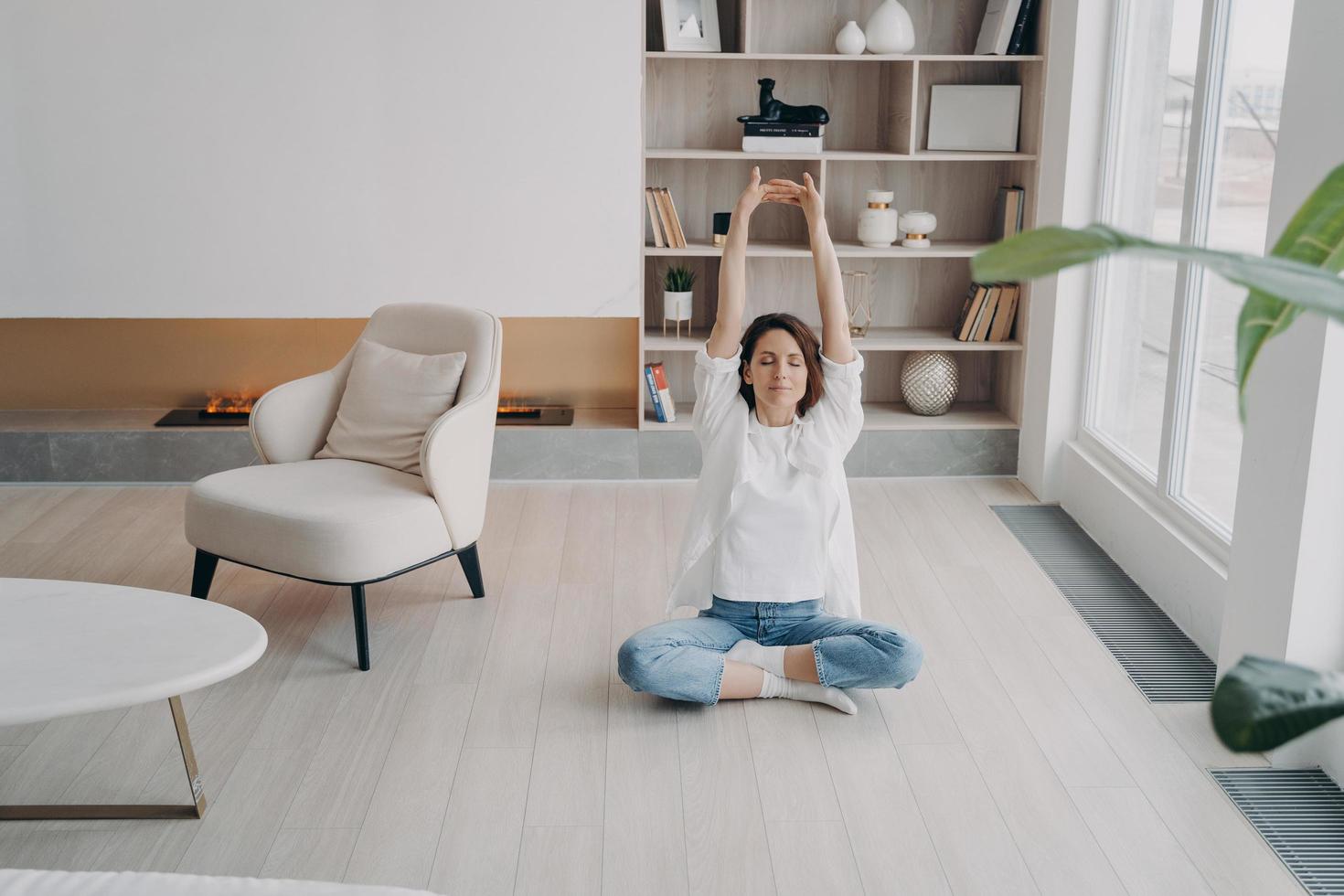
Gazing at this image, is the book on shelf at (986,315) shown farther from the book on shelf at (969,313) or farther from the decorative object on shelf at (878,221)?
the decorative object on shelf at (878,221)

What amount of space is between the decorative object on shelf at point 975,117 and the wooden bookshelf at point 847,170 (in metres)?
0.05

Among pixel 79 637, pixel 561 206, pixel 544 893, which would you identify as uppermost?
pixel 561 206

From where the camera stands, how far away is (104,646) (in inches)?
92.6

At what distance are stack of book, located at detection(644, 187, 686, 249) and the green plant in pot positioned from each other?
12.4ft

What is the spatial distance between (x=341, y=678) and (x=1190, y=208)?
2.59 m

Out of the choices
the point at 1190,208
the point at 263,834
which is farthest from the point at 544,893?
the point at 1190,208

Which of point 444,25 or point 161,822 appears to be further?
point 444,25

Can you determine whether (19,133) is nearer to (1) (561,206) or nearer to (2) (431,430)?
(1) (561,206)

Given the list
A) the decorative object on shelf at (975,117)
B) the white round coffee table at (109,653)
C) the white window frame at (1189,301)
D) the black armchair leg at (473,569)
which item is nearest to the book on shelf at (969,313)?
the decorative object on shelf at (975,117)

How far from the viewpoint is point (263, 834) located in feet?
7.88

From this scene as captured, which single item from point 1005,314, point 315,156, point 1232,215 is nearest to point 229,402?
point 315,156

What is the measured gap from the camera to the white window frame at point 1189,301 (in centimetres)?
334

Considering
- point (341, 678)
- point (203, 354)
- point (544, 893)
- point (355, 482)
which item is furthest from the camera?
point (203, 354)

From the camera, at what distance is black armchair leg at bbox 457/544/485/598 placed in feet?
11.5
